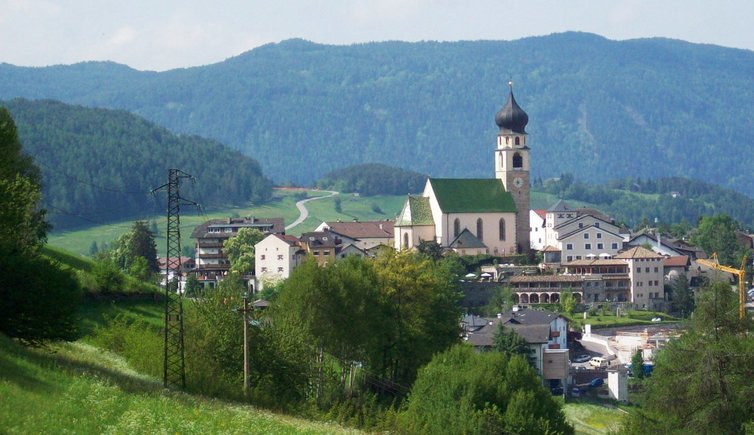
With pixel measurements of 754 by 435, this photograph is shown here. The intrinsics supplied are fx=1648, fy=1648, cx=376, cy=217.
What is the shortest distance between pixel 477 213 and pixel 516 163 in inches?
257

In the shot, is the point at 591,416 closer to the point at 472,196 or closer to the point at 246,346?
the point at 246,346

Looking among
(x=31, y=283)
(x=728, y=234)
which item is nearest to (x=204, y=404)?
(x=31, y=283)

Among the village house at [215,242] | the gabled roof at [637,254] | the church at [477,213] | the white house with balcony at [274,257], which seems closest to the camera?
the gabled roof at [637,254]

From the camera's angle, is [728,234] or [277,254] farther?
[728,234]

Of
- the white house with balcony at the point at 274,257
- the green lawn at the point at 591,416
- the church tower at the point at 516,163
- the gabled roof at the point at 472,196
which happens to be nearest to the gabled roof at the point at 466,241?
the gabled roof at the point at 472,196

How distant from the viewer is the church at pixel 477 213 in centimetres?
11194

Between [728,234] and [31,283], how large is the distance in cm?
10281

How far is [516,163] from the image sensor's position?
116m

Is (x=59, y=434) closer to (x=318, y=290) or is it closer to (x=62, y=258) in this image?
(x=318, y=290)

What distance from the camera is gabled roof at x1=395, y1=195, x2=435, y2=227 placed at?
113m

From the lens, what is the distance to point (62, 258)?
5841cm

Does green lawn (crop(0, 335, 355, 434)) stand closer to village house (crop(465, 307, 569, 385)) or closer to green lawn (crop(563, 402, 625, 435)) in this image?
green lawn (crop(563, 402, 625, 435))

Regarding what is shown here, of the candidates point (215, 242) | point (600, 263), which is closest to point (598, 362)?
point (600, 263)

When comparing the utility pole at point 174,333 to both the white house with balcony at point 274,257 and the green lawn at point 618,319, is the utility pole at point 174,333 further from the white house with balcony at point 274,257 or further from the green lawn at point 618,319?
the white house with balcony at point 274,257
